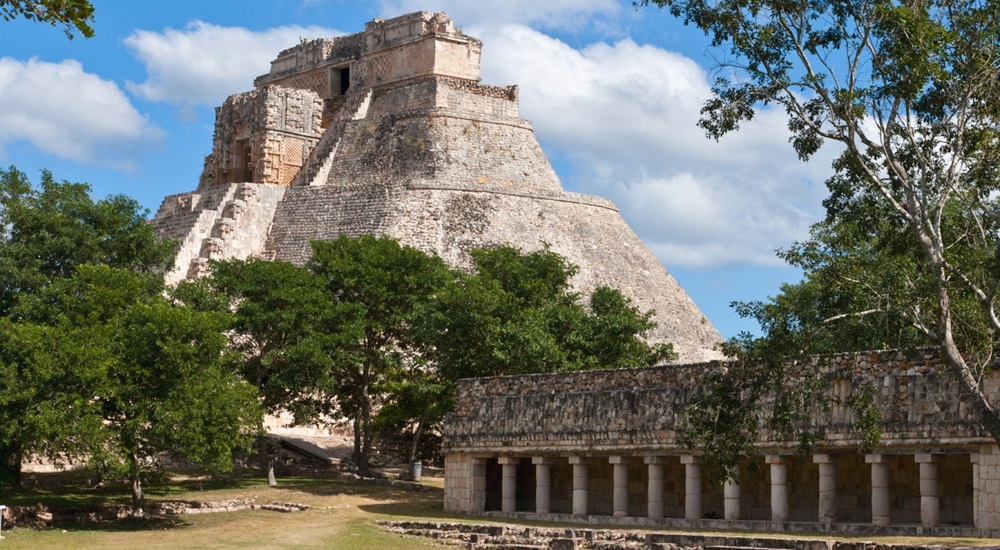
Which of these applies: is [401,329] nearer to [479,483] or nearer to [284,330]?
[284,330]

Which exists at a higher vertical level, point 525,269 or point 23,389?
point 525,269

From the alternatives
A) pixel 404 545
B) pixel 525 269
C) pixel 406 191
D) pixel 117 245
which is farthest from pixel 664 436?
pixel 406 191

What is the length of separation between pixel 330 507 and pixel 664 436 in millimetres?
8910

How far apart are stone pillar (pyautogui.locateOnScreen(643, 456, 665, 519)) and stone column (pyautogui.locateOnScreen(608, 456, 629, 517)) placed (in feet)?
2.41

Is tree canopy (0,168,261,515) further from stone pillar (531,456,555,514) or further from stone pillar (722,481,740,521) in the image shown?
stone pillar (722,481,740,521)

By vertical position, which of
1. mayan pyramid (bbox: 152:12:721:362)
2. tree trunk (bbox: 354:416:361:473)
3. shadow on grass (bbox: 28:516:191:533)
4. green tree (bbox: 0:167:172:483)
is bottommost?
Result: shadow on grass (bbox: 28:516:191:533)

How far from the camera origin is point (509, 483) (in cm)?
3338

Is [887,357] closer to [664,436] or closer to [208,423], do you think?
[664,436]

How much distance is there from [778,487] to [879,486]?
215 centimetres

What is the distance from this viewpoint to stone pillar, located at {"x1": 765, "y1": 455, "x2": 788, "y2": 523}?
1081 inches

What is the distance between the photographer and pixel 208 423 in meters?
33.3

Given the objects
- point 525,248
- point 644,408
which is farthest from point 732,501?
point 525,248

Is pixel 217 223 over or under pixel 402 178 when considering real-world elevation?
under

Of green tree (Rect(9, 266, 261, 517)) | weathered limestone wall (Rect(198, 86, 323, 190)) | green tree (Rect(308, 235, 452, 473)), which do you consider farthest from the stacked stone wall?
weathered limestone wall (Rect(198, 86, 323, 190))
